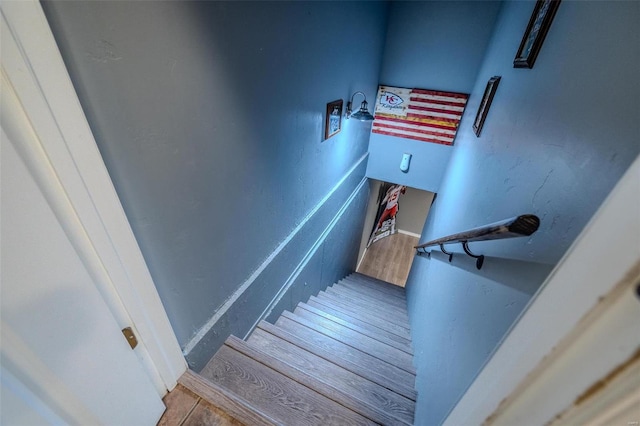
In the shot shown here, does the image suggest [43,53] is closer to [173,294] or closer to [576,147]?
[173,294]

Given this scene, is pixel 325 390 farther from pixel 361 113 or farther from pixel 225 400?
pixel 361 113

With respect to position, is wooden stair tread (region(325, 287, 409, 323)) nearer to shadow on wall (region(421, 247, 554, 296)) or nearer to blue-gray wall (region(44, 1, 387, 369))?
blue-gray wall (region(44, 1, 387, 369))

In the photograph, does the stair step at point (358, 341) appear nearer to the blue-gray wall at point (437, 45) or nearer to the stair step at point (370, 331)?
the stair step at point (370, 331)

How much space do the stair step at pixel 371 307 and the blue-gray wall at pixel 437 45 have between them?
6.71ft

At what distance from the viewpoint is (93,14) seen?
59 centimetres

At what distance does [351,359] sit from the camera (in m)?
1.82

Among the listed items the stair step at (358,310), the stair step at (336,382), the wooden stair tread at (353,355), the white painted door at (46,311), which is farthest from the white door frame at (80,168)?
the stair step at (358,310)

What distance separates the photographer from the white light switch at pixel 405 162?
12.9 ft

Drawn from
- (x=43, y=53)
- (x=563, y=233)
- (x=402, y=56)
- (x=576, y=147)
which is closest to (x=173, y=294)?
(x=43, y=53)

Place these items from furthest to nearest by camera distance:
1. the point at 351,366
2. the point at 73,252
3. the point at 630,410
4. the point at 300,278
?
1. the point at 300,278
2. the point at 351,366
3. the point at 73,252
4. the point at 630,410

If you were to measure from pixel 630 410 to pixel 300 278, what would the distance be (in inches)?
92.9

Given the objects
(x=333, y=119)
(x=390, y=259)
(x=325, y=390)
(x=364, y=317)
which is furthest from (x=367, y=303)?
(x=390, y=259)

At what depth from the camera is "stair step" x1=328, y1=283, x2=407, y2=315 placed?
3369 millimetres

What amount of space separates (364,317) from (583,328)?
2529mm
